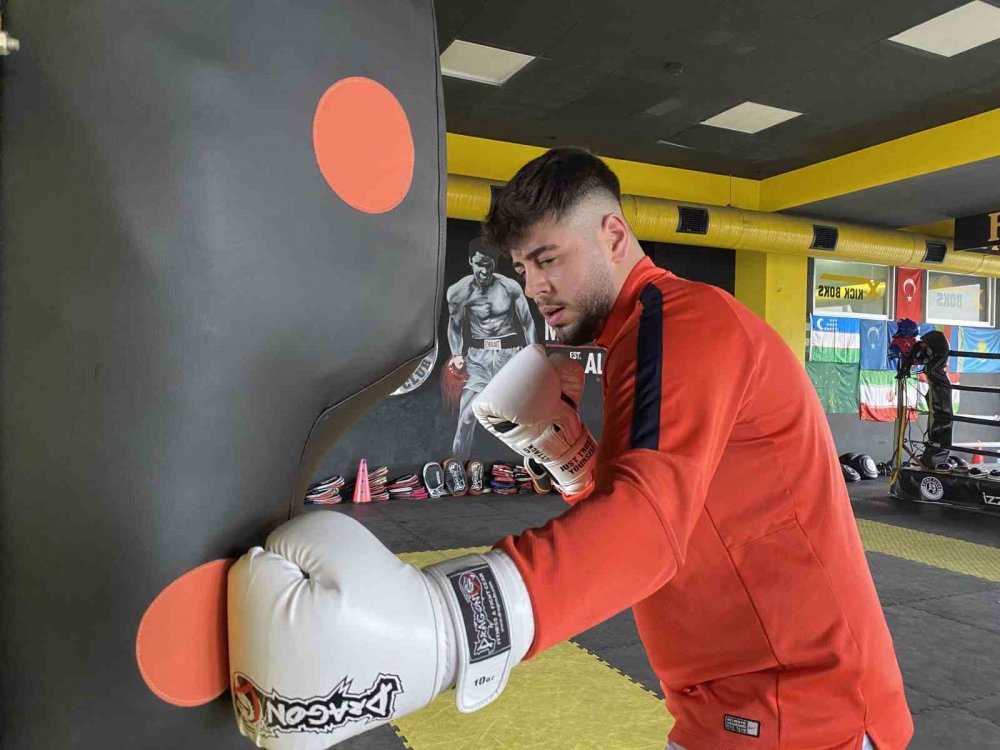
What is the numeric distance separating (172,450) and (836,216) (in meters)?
9.14

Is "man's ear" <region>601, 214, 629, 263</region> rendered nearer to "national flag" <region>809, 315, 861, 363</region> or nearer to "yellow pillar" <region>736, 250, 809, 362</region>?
"yellow pillar" <region>736, 250, 809, 362</region>

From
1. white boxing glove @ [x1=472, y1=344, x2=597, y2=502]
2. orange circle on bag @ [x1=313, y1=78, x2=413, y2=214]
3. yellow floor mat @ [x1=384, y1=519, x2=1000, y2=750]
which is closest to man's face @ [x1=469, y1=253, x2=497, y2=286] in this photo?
yellow floor mat @ [x1=384, y1=519, x2=1000, y2=750]

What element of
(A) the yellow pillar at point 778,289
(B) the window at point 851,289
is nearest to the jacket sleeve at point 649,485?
(A) the yellow pillar at point 778,289

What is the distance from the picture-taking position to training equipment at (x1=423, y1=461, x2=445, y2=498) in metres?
7.46

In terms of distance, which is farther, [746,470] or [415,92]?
[746,470]

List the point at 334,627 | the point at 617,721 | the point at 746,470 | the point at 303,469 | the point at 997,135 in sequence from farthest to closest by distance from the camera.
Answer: the point at 997,135 → the point at 617,721 → the point at 746,470 → the point at 303,469 → the point at 334,627

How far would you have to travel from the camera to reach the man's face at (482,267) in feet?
25.3

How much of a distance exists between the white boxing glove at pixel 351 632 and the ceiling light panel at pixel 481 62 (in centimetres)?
516

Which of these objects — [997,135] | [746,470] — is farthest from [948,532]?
[746,470]

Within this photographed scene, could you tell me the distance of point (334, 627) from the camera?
645 millimetres

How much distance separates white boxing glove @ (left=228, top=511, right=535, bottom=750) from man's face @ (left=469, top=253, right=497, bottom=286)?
7.08 metres

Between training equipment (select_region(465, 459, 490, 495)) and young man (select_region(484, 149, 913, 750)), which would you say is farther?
training equipment (select_region(465, 459, 490, 495))

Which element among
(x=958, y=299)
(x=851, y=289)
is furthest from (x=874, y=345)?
(x=958, y=299)

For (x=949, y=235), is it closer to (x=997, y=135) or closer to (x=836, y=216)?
(x=836, y=216)
